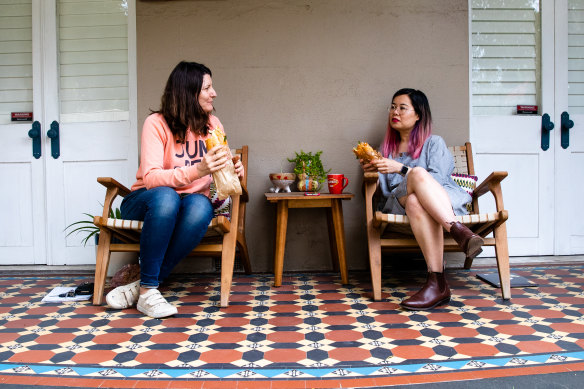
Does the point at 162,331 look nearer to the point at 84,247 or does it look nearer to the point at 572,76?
the point at 84,247

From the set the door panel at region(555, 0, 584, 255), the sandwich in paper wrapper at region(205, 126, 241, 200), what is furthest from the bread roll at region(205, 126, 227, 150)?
the door panel at region(555, 0, 584, 255)

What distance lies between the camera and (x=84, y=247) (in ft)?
12.0

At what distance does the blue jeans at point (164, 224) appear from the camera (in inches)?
95.0

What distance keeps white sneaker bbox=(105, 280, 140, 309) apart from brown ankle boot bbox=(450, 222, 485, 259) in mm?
1653

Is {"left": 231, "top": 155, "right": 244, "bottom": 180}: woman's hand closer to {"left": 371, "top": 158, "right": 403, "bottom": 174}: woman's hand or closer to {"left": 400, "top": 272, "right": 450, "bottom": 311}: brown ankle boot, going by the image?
{"left": 371, "top": 158, "right": 403, "bottom": 174}: woman's hand

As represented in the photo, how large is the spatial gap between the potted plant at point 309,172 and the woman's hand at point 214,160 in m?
0.85

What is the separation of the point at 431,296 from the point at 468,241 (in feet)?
1.19

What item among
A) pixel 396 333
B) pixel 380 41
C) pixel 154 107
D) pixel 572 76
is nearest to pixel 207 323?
pixel 396 333

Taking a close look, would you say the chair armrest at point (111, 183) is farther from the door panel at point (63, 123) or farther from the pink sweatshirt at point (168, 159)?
the door panel at point (63, 123)

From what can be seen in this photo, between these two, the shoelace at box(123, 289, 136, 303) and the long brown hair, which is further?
the long brown hair

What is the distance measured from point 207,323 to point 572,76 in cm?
325

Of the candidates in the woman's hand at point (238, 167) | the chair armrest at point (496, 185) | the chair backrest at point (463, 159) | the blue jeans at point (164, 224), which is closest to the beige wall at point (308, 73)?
the chair backrest at point (463, 159)

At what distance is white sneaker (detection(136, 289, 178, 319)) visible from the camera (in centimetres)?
238

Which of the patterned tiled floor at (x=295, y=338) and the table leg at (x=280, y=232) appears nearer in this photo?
the patterned tiled floor at (x=295, y=338)
